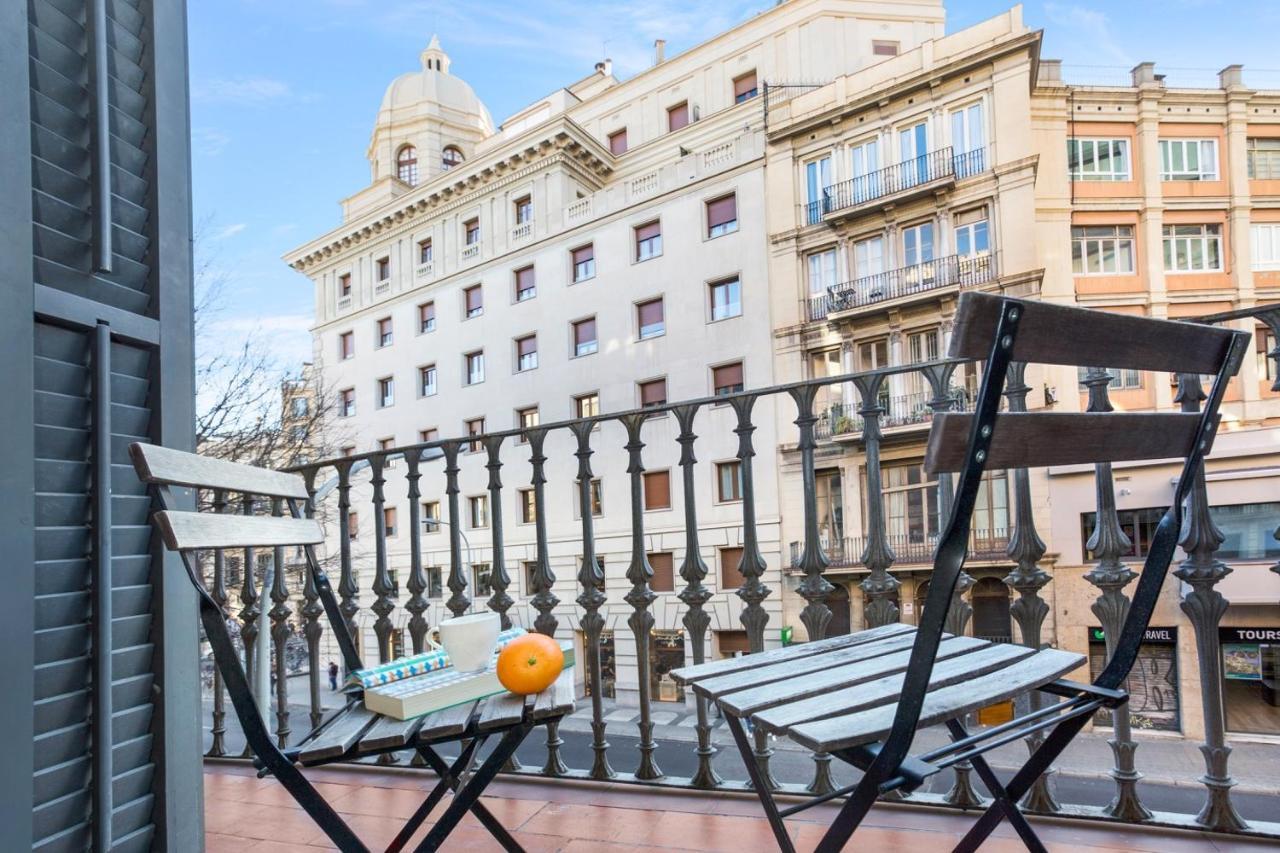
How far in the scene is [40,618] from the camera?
1278 mm

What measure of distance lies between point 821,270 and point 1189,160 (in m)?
8.03

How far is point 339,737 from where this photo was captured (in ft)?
3.67

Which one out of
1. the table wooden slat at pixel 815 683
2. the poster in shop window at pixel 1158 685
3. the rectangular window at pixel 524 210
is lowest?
the poster in shop window at pixel 1158 685

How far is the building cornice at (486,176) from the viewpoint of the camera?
19.1 metres

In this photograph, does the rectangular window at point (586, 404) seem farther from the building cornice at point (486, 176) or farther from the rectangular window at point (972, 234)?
the rectangular window at point (972, 234)

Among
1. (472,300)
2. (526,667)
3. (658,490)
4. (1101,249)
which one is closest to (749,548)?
(526,667)

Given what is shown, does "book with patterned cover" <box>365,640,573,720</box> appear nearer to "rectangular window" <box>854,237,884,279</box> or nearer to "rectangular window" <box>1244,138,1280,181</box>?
"rectangular window" <box>854,237,884,279</box>

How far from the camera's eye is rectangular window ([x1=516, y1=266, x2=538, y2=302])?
65.0 feet

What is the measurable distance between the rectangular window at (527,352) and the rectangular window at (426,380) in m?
3.08

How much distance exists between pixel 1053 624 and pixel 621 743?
7430 mm

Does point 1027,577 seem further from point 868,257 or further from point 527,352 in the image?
point 527,352

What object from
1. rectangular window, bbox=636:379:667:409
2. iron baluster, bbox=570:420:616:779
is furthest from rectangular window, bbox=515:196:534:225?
iron baluster, bbox=570:420:616:779

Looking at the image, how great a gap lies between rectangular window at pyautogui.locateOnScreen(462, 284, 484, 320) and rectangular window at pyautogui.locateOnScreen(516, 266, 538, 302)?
1283mm

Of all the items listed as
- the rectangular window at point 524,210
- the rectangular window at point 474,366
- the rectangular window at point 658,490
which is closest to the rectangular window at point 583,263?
the rectangular window at point 524,210
